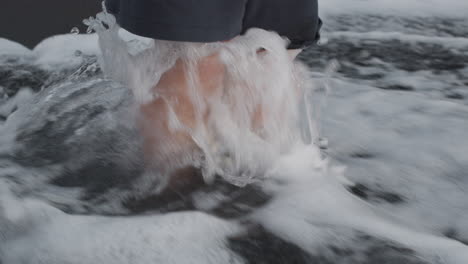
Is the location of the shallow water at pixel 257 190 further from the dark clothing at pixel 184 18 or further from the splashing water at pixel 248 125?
the dark clothing at pixel 184 18

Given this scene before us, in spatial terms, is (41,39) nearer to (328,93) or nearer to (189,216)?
(328,93)

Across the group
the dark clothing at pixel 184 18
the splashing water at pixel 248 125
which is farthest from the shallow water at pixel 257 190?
the dark clothing at pixel 184 18

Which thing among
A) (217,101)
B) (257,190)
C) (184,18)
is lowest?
(257,190)

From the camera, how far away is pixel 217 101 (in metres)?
1.07

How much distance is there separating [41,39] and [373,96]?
3.74 feet

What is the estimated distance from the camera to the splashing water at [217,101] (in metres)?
1.02

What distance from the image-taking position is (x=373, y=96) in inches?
64.6

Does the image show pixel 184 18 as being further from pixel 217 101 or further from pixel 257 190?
pixel 257 190

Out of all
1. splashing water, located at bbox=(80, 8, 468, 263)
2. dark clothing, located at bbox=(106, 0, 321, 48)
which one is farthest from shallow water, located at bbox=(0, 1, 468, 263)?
dark clothing, located at bbox=(106, 0, 321, 48)

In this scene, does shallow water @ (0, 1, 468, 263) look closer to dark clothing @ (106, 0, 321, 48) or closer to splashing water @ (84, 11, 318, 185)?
splashing water @ (84, 11, 318, 185)

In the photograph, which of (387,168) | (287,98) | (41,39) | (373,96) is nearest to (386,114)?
(373,96)

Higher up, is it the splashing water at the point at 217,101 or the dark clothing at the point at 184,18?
the dark clothing at the point at 184,18

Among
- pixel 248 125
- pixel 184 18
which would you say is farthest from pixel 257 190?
pixel 184 18

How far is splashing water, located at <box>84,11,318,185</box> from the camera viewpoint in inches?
40.2
